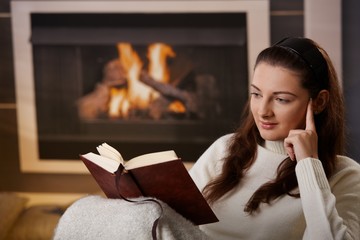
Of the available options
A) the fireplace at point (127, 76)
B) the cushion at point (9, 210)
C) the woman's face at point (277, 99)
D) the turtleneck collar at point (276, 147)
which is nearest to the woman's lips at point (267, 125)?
the woman's face at point (277, 99)

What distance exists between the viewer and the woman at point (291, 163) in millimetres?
1573

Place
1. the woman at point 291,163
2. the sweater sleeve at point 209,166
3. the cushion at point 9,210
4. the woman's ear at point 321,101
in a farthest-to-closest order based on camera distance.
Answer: the cushion at point 9,210, the sweater sleeve at point 209,166, the woman's ear at point 321,101, the woman at point 291,163

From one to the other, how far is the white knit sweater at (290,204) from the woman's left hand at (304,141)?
3cm

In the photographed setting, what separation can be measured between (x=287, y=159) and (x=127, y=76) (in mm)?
1913

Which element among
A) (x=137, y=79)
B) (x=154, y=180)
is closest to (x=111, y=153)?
(x=154, y=180)

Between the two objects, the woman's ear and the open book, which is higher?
the woman's ear

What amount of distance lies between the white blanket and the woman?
355 millimetres

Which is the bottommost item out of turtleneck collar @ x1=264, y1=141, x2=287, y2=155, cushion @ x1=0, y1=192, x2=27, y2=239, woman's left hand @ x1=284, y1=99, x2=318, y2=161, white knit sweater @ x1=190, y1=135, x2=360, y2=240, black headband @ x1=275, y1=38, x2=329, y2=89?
cushion @ x1=0, y1=192, x2=27, y2=239

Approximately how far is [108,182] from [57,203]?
91.1 inches

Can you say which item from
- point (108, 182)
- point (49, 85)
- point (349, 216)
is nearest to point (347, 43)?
point (49, 85)

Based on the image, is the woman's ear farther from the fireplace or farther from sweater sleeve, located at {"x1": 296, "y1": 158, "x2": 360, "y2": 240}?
the fireplace

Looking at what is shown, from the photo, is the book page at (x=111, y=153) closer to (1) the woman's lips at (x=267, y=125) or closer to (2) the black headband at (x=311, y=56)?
(1) the woman's lips at (x=267, y=125)

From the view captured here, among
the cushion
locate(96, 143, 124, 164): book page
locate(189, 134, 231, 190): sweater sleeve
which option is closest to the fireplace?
the cushion

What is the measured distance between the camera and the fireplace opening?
136 inches
